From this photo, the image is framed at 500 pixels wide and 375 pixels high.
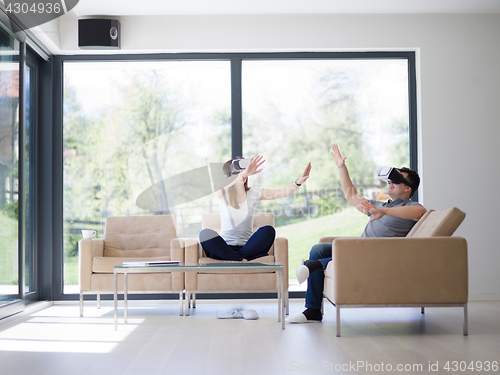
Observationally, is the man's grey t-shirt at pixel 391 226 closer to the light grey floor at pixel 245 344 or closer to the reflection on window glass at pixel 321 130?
the light grey floor at pixel 245 344

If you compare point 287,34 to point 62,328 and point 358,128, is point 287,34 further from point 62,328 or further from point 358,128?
point 62,328

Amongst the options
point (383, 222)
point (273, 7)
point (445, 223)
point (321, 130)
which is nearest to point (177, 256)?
point (383, 222)

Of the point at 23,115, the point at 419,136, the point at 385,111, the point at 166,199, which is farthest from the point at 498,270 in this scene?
the point at 23,115

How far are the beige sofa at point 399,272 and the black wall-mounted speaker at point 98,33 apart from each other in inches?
122

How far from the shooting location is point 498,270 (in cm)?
471

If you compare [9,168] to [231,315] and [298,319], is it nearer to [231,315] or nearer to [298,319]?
[231,315]

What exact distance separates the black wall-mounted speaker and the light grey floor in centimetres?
255

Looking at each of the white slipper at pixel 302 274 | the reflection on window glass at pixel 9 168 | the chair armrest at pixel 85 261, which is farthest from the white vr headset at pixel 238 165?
the reflection on window glass at pixel 9 168

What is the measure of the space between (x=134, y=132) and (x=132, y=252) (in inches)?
49.8

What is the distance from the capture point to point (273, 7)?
465 centimetres

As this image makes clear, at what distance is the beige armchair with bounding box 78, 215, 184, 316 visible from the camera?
400 cm

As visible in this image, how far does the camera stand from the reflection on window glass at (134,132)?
16.1 feet

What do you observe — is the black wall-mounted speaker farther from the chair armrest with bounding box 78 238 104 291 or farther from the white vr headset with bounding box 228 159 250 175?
the chair armrest with bounding box 78 238 104 291

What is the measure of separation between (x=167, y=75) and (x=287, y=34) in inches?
50.9
